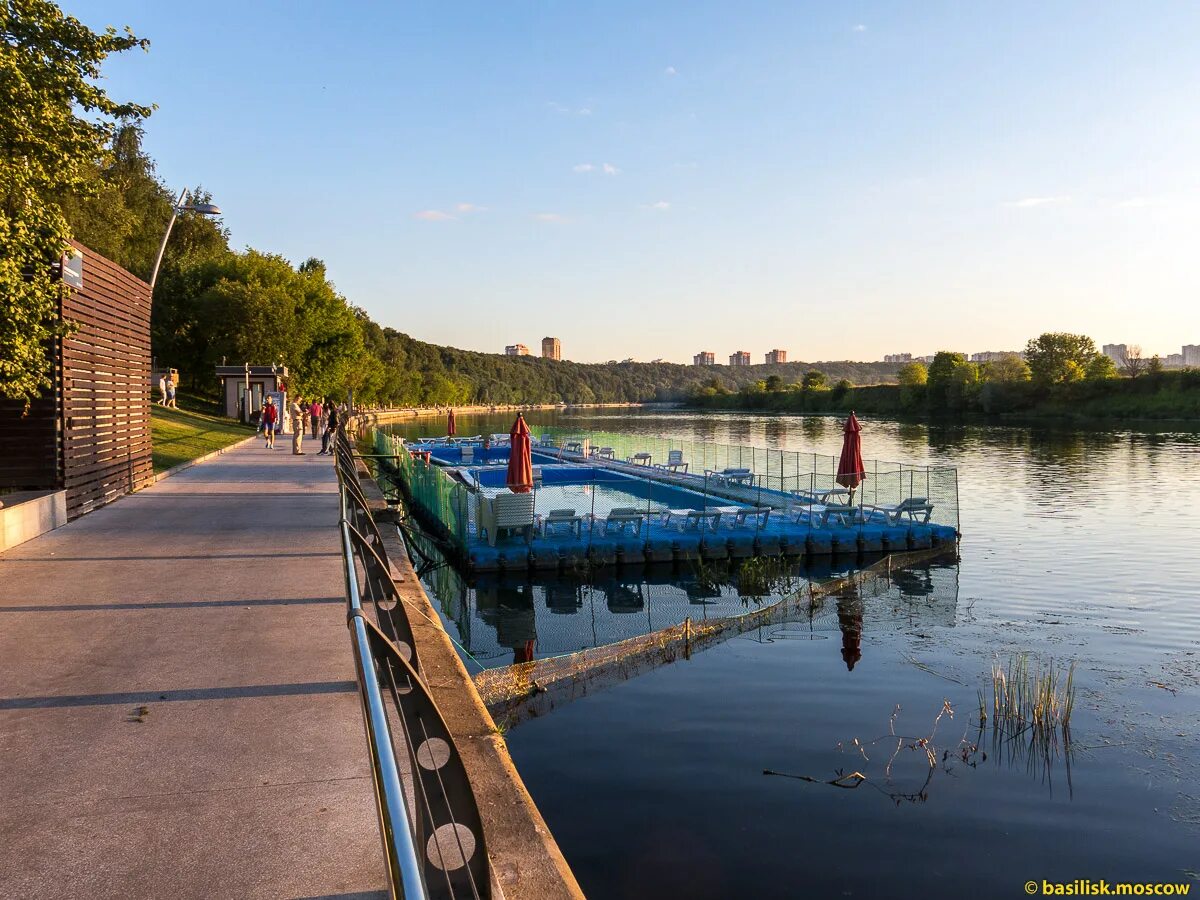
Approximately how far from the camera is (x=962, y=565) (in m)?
20.8

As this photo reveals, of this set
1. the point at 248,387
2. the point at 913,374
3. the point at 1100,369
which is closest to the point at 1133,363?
the point at 1100,369

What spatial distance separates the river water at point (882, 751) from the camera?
25.1 feet

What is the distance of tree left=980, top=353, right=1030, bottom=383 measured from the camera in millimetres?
117062

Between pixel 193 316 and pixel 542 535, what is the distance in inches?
1951

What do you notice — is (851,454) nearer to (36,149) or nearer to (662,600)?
(662,600)

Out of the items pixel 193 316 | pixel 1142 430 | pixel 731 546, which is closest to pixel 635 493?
pixel 731 546

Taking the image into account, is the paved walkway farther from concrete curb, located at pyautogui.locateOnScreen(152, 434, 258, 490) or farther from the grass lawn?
the grass lawn

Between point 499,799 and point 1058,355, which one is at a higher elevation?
point 1058,355

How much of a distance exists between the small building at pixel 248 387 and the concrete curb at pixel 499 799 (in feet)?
160

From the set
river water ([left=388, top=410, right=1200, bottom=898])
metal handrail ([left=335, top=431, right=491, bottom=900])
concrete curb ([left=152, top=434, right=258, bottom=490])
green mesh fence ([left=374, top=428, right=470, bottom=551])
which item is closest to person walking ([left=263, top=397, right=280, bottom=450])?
concrete curb ([left=152, top=434, right=258, bottom=490])

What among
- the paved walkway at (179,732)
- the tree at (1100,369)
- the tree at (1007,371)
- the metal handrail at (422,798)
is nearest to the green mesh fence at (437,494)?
the paved walkway at (179,732)

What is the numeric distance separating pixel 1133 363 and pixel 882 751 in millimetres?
118066

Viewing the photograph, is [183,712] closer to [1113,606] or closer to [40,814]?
[40,814]

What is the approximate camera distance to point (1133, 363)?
361ft
